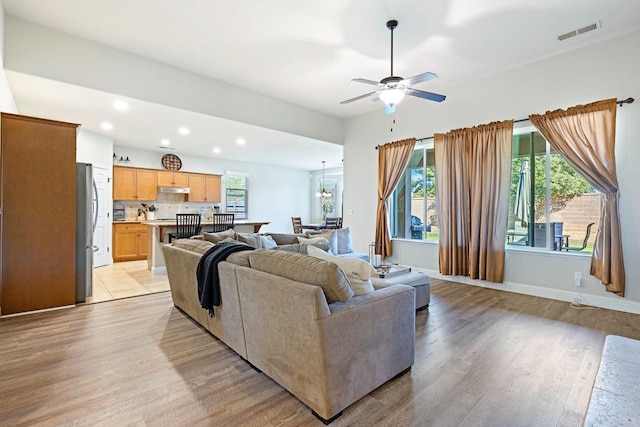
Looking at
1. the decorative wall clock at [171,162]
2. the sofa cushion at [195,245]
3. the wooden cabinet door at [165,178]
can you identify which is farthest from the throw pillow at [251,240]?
the decorative wall clock at [171,162]

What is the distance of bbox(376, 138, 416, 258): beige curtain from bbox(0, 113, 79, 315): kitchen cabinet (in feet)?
15.7

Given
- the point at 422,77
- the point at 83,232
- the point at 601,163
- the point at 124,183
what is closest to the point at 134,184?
the point at 124,183

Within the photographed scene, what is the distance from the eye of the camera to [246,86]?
5176 mm

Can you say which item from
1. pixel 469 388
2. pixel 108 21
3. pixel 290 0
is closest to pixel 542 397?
pixel 469 388

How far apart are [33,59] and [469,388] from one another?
17.6 ft

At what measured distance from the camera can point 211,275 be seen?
2582 millimetres

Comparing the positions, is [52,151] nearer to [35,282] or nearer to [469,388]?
[35,282]

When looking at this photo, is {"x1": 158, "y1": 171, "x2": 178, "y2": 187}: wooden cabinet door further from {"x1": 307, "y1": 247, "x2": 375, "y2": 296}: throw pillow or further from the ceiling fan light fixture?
{"x1": 307, "y1": 247, "x2": 375, "y2": 296}: throw pillow

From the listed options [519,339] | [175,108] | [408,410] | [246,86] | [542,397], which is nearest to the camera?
[408,410]

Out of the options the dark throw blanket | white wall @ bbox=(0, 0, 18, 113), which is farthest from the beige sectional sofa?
white wall @ bbox=(0, 0, 18, 113)

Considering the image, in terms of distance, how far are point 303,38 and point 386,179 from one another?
3.15m

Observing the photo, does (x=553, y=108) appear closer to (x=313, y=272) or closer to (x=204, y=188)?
(x=313, y=272)

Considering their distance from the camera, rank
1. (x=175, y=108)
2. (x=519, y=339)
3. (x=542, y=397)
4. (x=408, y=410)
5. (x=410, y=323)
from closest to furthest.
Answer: (x=408, y=410) < (x=542, y=397) < (x=410, y=323) < (x=519, y=339) < (x=175, y=108)

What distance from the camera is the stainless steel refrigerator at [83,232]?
3.92 m
